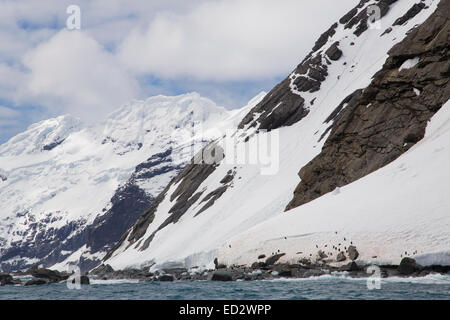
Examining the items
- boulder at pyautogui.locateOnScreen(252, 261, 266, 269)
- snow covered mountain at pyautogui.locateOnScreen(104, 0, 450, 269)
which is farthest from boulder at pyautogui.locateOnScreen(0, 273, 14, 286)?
boulder at pyautogui.locateOnScreen(252, 261, 266, 269)

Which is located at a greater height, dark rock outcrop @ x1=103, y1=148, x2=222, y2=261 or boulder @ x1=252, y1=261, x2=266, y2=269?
dark rock outcrop @ x1=103, y1=148, x2=222, y2=261

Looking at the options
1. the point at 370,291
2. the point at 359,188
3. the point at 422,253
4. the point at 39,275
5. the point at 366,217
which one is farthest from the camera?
the point at 39,275

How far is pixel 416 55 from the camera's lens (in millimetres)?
59156

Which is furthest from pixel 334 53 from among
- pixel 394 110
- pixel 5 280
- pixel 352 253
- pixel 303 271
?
Result: pixel 303 271

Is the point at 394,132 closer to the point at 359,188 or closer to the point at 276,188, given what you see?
the point at 359,188

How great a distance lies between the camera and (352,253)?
128 ft

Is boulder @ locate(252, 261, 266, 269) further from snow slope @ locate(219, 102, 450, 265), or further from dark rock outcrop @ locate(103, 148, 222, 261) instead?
dark rock outcrop @ locate(103, 148, 222, 261)

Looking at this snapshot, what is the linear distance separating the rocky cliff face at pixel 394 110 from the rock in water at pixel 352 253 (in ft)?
64.3

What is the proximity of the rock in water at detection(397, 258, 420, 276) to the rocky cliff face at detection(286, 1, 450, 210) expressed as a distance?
23227mm

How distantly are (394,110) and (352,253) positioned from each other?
25899 mm

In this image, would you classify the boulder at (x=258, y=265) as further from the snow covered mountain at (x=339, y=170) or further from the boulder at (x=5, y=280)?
the boulder at (x=5, y=280)

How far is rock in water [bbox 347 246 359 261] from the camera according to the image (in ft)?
127
